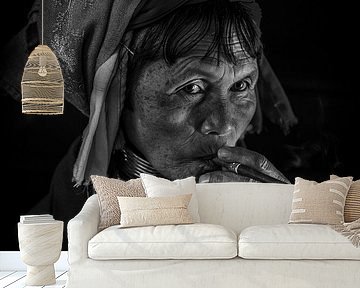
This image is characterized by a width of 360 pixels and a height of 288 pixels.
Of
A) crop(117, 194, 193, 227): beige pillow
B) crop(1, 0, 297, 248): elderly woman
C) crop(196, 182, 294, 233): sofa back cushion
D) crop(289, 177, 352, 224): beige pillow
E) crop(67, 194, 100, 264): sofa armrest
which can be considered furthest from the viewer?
crop(1, 0, 297, 248): elderly woman

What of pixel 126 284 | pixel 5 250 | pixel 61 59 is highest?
pixel 61 59

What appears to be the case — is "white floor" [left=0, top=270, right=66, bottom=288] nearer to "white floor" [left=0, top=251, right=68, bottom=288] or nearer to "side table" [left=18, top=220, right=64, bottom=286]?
"white floor" [left=0, top=251, right=68, bottom=288]

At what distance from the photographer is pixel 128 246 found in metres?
4.68

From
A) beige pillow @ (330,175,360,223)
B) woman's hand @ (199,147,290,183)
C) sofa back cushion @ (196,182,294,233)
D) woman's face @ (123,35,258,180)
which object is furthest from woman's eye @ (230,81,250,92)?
beige pillow @ (330,175,360,223)

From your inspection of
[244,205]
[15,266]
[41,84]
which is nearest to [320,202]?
[244,205]

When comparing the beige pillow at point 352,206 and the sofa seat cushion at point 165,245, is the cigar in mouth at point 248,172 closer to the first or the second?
the beige pillow at point 352,206

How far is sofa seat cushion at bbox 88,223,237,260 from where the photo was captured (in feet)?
15.3

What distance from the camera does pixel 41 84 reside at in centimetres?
537

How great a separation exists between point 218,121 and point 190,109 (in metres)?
0.27

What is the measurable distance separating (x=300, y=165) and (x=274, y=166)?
0.77 ft

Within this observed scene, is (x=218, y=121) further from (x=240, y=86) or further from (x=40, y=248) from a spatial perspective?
(x=40, y=248)

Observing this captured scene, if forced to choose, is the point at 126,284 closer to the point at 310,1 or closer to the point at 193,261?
the point at 193,261

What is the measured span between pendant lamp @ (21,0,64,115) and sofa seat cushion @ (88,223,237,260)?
117cm

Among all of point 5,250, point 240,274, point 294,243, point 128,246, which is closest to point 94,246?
point 128,246
